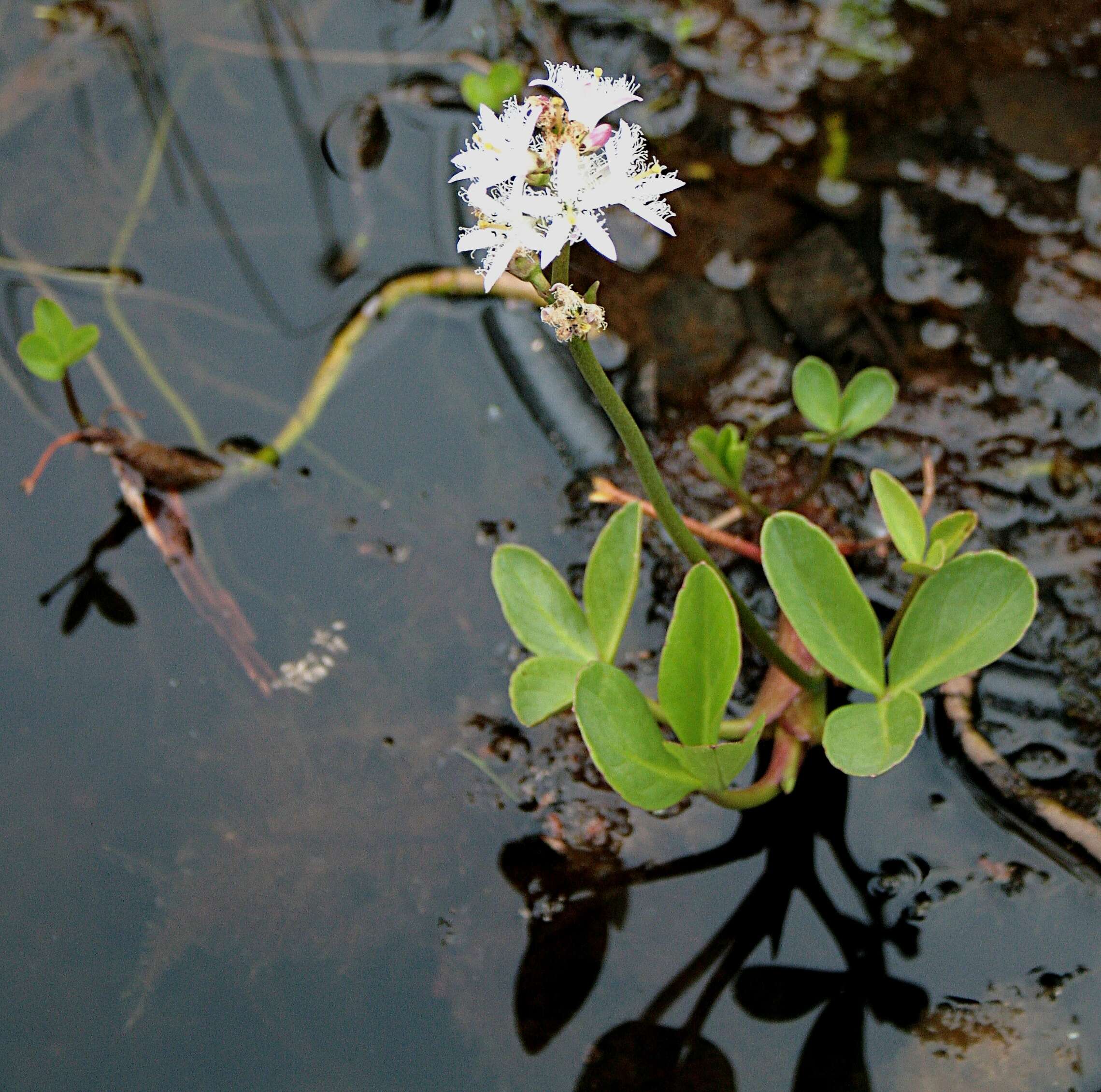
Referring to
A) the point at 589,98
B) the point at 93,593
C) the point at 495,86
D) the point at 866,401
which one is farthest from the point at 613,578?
the point at 495,86

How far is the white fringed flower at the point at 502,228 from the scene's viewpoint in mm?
1041

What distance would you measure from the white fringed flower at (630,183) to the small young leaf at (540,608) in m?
0.56

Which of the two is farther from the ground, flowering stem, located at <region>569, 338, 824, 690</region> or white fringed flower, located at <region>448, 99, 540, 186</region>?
white fringed flower, located at <region>448, 99, 540, 186</region>

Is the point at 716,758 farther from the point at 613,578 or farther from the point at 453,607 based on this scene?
the point at 453,607

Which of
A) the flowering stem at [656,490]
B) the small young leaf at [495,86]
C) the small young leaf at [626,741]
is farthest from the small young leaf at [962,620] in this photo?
the small young leaf at [495,86]

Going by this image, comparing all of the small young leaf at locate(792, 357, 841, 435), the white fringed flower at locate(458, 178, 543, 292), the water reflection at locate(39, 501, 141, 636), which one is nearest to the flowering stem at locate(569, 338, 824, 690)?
the white fringed flower at locate(458, 178, 543, 292)

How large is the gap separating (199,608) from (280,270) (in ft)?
2.50

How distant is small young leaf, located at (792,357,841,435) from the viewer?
1.72 metres

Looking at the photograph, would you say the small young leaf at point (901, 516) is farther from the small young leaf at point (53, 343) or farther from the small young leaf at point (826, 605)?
the small young leaf at point (53, 343)

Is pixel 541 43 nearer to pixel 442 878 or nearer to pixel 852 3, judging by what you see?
pixel 852 3

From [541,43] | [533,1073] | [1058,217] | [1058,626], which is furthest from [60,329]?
[1058,217]

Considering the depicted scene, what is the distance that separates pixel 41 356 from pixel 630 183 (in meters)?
1.29

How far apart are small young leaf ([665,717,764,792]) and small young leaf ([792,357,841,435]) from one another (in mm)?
589

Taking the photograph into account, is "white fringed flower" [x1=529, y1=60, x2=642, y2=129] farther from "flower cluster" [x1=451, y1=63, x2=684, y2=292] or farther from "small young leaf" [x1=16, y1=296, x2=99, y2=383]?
"small young leaf" [x1=16, y1=296, x2=99, y2=383]
